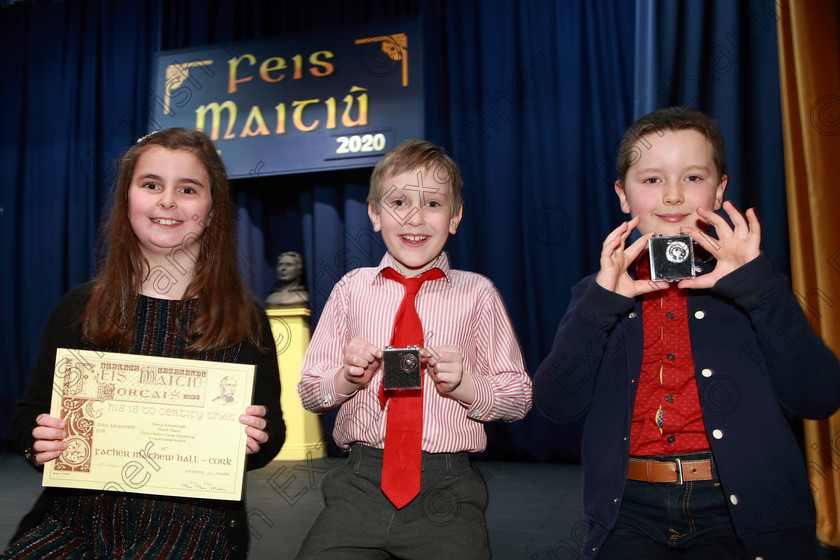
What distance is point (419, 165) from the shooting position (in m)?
1.60

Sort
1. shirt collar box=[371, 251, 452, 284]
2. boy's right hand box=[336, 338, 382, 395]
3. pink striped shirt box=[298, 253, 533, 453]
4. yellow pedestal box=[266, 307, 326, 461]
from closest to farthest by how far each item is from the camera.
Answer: boy's right hand box=[336, 338, 382, 395] < pink striped shirt box=[298, 253, 533, 453] < shirt collar box=[371, 251, 452, 284] < yellow pedestal box=[266, 307, 326, 461]

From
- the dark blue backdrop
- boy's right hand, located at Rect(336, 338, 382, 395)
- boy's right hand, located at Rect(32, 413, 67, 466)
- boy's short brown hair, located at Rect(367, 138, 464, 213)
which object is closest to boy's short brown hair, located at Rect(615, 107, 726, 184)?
boy's short brown hair, located at Rect(367, 138, 464, 213)

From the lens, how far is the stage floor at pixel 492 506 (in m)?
2.48

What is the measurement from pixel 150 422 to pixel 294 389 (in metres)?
3.52

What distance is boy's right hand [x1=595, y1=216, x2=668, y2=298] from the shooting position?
1400 mm

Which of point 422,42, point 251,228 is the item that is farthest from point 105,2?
point 422,42

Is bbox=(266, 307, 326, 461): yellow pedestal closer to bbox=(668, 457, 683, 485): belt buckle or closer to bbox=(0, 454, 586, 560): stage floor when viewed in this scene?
bbox=(0, 454, 586, 560): stage floor

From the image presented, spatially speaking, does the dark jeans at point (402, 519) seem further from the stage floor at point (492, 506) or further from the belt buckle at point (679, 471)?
the stage floor at point (492, 506)

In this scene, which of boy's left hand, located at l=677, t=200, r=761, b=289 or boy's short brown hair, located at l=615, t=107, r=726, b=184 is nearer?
boy's left hand, located at l=677, t=200, r=761, b=289

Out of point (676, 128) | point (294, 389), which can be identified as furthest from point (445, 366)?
point (294, 389)

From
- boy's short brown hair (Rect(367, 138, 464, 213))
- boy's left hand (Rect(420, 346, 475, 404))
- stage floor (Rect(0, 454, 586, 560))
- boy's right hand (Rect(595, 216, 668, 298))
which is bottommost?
stage floor (Rect(0, 454, 586, 560))

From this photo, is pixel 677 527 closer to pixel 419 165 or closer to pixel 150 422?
pixel 419 165

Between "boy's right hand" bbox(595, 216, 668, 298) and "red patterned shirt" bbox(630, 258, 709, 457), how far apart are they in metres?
0.13

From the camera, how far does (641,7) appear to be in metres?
3.27
